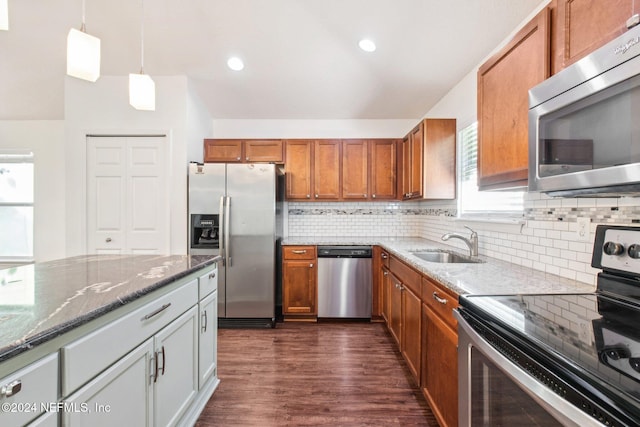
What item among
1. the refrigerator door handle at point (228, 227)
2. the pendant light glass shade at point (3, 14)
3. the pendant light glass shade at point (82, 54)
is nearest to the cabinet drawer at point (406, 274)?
the refrigerator door handle at point (228, 227)

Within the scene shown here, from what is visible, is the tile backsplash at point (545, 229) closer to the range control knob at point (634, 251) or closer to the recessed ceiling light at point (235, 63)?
the range control knob at point (634, 251)

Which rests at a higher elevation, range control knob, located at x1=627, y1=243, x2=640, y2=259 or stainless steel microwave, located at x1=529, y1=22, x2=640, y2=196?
stainless steel microwave, located at x1=529, y1=22, x2=640, y2=196

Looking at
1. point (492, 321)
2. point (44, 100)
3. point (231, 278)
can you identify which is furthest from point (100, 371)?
point (44, 100)

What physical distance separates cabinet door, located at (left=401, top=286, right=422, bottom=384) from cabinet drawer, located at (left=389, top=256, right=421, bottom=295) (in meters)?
0.05

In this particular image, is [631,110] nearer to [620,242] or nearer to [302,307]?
[620,242]

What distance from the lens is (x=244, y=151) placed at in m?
3.78

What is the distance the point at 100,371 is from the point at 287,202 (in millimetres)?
3110

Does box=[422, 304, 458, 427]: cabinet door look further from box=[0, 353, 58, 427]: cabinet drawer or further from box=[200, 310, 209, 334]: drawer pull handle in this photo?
box=[0, 353, 58, 427]: cabinet drawer

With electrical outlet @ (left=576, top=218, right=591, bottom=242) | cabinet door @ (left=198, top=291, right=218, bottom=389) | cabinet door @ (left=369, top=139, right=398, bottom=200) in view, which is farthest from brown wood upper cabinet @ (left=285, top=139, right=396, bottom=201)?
electrical outlet @ (left=576, top=218, right=591, bottom=242)

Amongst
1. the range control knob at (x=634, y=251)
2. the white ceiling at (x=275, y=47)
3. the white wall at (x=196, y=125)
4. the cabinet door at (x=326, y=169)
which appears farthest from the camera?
the cabinet door at (x=326, y=169)

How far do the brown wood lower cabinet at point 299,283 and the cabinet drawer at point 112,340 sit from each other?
188cm

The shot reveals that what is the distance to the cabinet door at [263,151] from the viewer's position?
3766mm

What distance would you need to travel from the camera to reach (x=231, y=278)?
3.23 m

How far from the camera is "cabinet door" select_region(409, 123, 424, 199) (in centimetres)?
294
